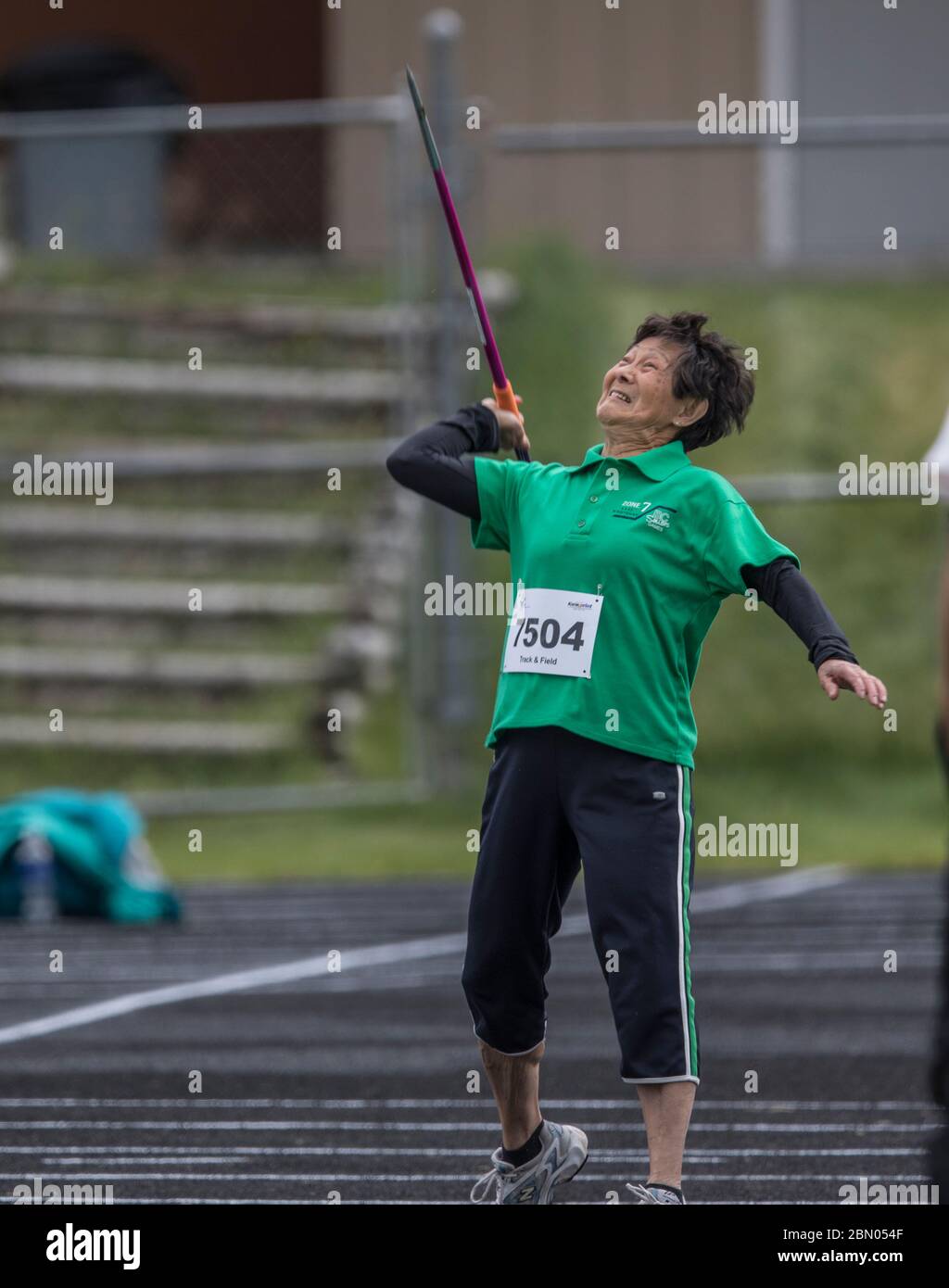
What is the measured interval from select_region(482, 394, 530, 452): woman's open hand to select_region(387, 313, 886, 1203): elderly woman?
29 centimetres

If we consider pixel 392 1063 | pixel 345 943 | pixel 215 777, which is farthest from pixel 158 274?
pixel 392 1063

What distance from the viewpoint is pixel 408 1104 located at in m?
7.02

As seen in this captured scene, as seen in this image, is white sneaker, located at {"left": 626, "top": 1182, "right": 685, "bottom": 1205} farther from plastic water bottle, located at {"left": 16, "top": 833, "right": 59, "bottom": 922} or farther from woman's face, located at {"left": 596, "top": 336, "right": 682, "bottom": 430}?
plastic water bottle, located at {"left": 16, "top": 833, "right": 59, "bottom": 922}

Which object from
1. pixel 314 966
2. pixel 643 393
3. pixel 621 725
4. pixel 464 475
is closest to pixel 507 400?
pixel 464 475

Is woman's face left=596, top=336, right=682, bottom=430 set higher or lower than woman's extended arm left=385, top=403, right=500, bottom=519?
higher

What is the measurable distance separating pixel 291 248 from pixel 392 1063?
37.2 ft

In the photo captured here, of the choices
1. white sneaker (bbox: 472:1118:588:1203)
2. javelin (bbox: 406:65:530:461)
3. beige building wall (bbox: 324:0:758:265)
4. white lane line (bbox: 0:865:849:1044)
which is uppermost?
beige building wall (bbox: 324:0:758:265)

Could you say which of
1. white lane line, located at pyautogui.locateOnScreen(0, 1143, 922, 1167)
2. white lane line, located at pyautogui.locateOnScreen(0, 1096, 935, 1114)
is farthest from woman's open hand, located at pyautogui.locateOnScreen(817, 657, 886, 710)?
white lane line, located at pyautogui.locateOnScreen(0, 1096, 935, 1114)

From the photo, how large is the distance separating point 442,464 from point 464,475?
6 cm

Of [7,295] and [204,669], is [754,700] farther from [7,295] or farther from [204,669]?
[7,295]

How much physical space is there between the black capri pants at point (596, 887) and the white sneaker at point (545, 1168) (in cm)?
24

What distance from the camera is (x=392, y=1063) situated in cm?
771

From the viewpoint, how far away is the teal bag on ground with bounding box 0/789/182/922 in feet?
35.4

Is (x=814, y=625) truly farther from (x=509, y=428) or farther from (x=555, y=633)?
(x=509, y=428)
